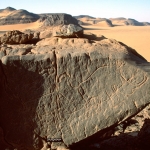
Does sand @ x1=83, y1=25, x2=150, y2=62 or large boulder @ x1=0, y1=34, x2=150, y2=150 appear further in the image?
sand @ x1=83, y1=25, x2=150, y2=62

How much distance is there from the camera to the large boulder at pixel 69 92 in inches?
113

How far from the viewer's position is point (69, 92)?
2953mm

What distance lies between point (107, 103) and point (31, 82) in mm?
870

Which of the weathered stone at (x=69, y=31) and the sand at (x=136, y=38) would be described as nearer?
the weathered stone at (x=69, y=31)

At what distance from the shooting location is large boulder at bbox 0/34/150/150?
9.41ft

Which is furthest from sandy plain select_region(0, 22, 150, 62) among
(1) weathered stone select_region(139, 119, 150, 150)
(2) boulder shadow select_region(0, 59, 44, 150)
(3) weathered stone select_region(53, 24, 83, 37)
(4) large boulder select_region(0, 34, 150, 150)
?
(2) boulder shadow select_region(0, 59, 44, 150)

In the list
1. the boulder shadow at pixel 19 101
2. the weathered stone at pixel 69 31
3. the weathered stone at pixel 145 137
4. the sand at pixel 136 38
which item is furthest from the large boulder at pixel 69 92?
the sand at pixel 136 38

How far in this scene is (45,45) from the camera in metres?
3.17

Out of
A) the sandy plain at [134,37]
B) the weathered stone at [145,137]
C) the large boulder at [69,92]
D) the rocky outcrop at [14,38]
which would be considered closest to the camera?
the large boulder at [69,92]

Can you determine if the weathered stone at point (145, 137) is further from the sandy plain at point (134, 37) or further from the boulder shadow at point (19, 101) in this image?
the sandy plain at point (134, 37)

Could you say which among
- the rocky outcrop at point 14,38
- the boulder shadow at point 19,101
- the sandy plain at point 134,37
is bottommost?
the sandy plain at point 134,37

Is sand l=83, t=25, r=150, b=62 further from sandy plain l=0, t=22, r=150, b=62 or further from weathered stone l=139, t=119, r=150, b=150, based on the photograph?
weathered stone l=139, t=119, r=150, b=150

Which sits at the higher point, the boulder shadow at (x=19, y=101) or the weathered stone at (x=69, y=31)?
→ the weathered stone at (x=69, y=31)

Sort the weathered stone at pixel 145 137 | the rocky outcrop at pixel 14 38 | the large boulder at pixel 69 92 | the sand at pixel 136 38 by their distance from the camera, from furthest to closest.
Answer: the sand at pixel 136 38
the weathered stone at pixel 145 137
the rocky outcrop at pixel 14 38
the large boulder at pixel 69 92
